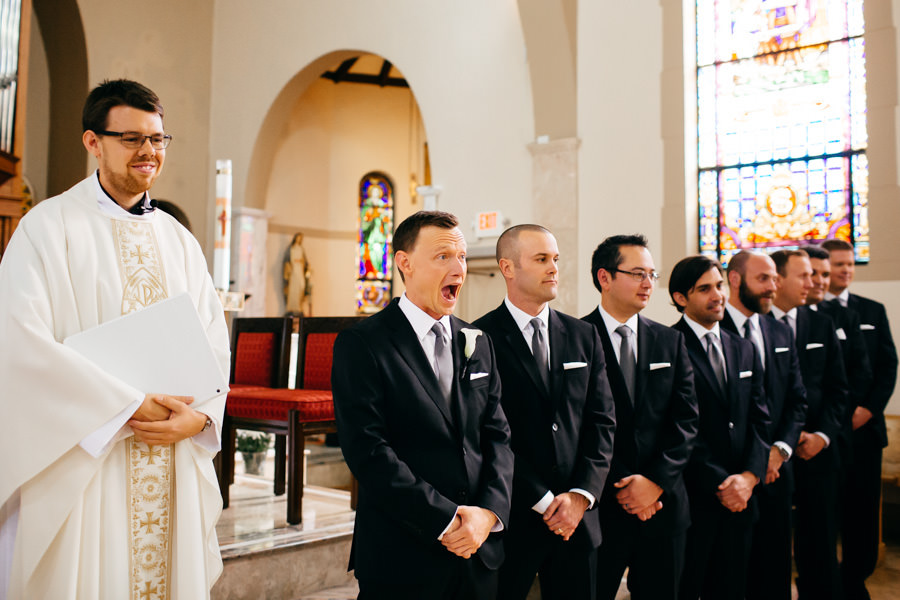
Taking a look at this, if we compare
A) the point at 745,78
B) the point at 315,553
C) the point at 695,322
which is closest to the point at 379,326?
the point at 695,322

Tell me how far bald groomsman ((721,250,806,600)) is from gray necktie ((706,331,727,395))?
0.83 ft

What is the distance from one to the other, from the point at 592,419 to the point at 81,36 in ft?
28.9

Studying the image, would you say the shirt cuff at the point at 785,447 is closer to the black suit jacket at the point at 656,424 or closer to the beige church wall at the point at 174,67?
the black suit jacket at the point at 656,424

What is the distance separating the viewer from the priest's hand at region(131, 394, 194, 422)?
1713 millimetres

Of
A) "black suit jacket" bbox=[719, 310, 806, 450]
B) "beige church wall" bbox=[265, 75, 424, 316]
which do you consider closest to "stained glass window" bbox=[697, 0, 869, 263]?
"black suit jacket" bbox=[719, 310, 806, 450]

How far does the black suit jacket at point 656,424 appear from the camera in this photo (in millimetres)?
2432

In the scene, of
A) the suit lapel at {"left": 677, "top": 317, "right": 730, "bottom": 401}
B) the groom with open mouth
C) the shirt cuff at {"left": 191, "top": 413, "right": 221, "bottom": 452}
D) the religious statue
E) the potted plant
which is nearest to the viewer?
the groom with open mouth

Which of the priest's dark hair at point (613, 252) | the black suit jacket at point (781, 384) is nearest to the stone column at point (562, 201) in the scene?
the black suit jacket at point (781, 384)

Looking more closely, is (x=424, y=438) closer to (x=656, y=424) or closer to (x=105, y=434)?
(x=105, y=434)

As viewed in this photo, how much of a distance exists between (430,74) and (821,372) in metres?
6.16

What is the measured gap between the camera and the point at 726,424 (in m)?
2.72

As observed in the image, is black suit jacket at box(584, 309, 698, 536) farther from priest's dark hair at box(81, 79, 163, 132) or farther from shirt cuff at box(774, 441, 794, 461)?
priest's dark hair at box(81, 79, 163, 132)

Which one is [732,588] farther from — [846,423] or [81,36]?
[81,36]

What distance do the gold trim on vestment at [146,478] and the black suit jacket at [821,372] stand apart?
281cm
